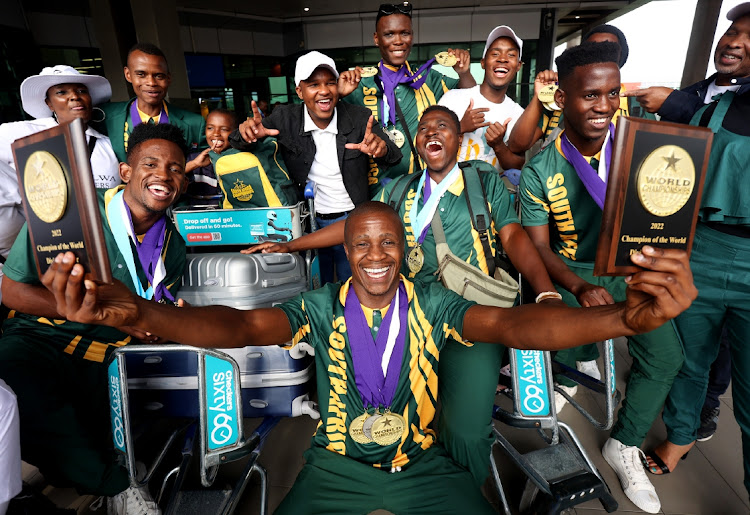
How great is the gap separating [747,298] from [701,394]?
633 mm

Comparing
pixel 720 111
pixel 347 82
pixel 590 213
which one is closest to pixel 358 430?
pixel 590 213

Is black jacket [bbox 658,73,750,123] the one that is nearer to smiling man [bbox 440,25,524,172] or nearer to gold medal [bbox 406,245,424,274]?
smiling man [bbox 440,25,524,172]

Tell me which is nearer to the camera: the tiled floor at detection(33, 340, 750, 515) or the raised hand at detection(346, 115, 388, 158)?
the tiled floor at detection(33, 340, 750, 515)

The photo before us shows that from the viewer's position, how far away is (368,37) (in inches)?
530

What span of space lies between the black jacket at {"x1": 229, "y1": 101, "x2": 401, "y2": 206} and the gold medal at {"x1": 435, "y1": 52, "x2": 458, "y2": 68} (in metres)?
0.74

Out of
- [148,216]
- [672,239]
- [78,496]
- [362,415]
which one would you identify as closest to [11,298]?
[148,216]

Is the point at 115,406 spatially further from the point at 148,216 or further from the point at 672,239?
the point at 672,239

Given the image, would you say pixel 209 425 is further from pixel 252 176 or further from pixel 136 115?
pixel 136 115

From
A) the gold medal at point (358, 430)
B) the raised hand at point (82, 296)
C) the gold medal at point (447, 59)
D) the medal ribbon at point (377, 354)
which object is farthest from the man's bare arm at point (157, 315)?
the gold medal at point (447, 59)

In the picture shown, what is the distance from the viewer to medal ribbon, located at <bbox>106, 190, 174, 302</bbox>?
1.98m

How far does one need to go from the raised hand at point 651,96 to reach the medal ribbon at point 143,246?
2.54 meters

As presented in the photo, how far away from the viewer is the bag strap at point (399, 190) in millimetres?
2277

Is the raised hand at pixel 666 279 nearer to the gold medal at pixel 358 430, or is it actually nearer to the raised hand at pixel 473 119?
the gold medal at pixel 358 430

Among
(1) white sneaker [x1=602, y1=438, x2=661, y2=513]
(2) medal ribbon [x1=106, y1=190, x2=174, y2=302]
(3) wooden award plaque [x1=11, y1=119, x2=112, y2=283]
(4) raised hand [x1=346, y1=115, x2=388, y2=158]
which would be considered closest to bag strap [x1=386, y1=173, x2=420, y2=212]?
(4) raised hand [x1=346, y1=115, x2=388, y2=158]
